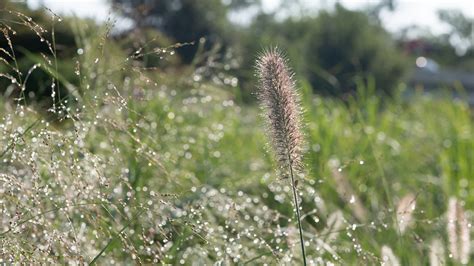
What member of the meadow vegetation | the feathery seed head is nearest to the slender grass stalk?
the feathery seed head

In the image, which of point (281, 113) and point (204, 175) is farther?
point (204, 175)

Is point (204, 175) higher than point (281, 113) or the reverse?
higher

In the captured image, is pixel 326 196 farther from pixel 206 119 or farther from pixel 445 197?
pixel 206 119

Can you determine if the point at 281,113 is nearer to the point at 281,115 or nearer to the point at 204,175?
the point at 281,115

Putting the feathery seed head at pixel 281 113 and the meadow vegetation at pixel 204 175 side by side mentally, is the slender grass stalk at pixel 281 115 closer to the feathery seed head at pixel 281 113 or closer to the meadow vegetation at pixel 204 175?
the feathery seed head at pixel 281 113

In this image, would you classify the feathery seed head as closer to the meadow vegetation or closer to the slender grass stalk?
the slender grass stalk

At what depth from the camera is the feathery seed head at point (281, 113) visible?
1.47m

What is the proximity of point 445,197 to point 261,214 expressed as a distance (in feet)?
5.20

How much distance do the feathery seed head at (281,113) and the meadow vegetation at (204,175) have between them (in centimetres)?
35

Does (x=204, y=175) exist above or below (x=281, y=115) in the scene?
above

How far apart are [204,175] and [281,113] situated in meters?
2.20

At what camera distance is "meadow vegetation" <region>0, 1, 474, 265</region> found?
6.61 ft

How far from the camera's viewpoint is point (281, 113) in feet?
4.84

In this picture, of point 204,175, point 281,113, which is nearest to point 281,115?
point 281,113
